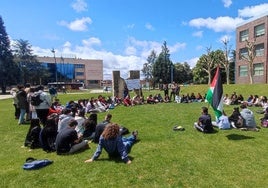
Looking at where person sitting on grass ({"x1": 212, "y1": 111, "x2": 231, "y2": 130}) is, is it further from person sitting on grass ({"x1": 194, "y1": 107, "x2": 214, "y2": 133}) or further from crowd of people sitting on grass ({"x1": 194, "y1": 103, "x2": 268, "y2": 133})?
person sitting on grass ({"x1": 194, "y1": 107, "x2": 214, "y2": 133})

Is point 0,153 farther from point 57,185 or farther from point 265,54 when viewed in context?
point 265,54

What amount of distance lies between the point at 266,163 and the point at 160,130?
5.58 m

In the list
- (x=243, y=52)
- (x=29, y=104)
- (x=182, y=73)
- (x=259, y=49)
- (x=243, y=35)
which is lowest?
(x=29, y=104)

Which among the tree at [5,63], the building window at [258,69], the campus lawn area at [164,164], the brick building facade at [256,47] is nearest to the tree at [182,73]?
the brick building facade at [256,47]

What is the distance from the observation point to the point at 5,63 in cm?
7175

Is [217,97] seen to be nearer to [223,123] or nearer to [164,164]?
[223,123]

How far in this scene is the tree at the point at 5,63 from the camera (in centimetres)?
7125

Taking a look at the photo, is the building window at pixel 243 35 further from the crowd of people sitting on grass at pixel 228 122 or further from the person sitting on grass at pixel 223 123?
the person sitting on grass at pixel 223 123

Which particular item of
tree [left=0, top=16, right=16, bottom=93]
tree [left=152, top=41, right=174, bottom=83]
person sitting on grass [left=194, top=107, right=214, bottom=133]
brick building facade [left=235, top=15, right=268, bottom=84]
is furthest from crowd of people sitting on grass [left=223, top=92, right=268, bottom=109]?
tree [left=152, top=41, right=174, bottom=83]

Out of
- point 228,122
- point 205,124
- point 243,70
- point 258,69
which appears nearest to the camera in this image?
point 205,124

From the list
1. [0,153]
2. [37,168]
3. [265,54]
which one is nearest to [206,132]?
[37,168]

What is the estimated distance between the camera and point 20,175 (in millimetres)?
8578

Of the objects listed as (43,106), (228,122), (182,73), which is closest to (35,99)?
(43,106)

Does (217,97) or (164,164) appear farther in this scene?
(217,97)
